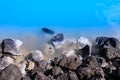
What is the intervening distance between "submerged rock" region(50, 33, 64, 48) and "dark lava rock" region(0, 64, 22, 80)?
1081 mm

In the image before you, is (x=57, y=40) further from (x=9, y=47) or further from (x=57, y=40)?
(x=9, y=47)

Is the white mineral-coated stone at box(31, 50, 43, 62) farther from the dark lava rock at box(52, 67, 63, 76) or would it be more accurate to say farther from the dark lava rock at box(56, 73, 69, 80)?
A: the dark lava rock at box(56, 73, 69, 80)

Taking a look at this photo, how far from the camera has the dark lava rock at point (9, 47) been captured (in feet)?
16.3

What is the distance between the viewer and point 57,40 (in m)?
5.34

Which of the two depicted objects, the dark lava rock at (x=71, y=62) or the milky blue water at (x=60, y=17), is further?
the milky blue water at (x=60, y=17)

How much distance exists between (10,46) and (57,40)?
762mm

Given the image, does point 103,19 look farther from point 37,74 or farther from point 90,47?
point 37,74

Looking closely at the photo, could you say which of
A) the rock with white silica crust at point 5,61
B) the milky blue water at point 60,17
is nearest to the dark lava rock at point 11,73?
the rock with white silica crust at point 5,61

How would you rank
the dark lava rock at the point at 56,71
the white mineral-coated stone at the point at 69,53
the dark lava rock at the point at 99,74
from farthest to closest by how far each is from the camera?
the white mineral-coated stone at the point at 69,53, the dark lava rock at the point at 56,71, the dark lava rock at the point at 99,74

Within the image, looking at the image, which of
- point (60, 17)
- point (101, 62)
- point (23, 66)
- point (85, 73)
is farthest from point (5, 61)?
point (60, 17)

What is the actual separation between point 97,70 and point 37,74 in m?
0.78

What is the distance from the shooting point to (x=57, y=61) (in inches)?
184

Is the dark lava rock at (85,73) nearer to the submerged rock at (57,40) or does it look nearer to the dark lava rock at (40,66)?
the dark lava rock at (40,66)

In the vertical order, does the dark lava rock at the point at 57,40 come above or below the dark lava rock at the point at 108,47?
above
